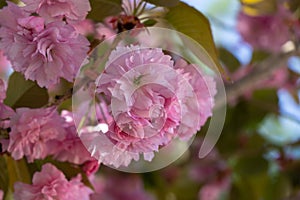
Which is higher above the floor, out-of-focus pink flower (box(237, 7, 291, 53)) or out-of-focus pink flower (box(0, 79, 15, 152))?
out-of-focus pink flower (box(0, 79, 15, 152))

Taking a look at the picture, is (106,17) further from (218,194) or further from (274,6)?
(218,194)

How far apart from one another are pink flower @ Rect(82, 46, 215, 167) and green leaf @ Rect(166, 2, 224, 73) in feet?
0.53

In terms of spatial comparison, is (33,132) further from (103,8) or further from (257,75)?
(257,75)

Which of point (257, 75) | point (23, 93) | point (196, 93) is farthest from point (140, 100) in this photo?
point (257, 75)

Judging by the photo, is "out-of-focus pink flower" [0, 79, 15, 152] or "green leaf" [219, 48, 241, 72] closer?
"out-of-focus pink flower" [0, 79, 15, 152]

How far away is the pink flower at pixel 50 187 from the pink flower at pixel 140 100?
11 cm

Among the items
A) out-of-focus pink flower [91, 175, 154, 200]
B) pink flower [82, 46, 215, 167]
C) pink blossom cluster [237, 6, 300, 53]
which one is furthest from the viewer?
out-of-focus pink flower [91, 175, 154, 200]

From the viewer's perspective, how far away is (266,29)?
6.98ft

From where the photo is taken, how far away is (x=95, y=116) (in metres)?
1.07

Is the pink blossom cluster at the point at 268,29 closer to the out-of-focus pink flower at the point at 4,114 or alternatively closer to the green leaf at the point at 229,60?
the green leaf at the point at 229,60

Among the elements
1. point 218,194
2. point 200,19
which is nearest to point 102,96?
point 200,19

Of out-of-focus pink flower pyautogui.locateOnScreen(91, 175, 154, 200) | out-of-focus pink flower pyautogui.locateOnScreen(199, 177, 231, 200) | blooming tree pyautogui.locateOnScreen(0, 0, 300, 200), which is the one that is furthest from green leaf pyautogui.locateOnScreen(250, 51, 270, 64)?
blooming tree pyautogui.locateOnScreen(0, 0, 300, 200)

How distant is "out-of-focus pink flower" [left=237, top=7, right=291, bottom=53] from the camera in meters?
1.98

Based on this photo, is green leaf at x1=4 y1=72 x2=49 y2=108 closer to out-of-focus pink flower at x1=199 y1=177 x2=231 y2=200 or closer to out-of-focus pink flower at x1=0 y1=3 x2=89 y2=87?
out-of-focus pink flower at x1=0 y1=3 x2=89 y2=87
